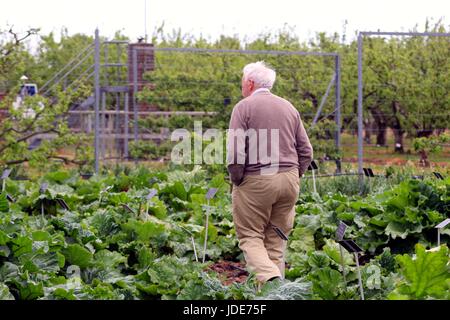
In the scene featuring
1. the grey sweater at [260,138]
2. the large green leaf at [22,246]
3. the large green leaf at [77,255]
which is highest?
the grey sweater at [260,138]

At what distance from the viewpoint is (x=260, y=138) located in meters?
6.02

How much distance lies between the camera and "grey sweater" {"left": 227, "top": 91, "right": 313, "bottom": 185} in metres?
6.01

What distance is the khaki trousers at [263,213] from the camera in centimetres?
601

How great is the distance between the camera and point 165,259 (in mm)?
5270

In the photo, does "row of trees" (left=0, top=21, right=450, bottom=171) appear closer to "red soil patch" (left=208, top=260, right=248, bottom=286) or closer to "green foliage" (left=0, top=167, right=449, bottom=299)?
"green foliage" (left=0, top=167, right=449, bottom=299)

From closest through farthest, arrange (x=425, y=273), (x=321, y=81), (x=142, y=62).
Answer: (x=425, y=273) → (x=142, y=62) → (x=321, y=81)

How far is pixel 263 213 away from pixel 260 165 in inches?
13.3

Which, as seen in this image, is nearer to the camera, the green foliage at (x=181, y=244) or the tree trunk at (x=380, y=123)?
the green foliage at (x=181, y=244)

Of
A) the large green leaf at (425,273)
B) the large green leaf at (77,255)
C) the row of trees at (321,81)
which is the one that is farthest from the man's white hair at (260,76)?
the row of trees at (321,81)

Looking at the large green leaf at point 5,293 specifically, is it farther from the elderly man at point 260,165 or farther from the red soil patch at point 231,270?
the red soil patch at point 231,270

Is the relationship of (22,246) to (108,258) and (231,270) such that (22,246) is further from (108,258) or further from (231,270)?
(231,270)

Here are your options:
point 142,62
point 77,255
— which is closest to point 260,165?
point 77,255

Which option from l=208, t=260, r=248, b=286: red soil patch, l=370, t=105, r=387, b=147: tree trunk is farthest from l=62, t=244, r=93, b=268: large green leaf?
l=370, t=105, r=387, b=147: tree trunk

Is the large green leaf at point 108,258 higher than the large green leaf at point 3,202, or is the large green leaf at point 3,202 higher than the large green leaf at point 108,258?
the large green leaf at point 3,202
